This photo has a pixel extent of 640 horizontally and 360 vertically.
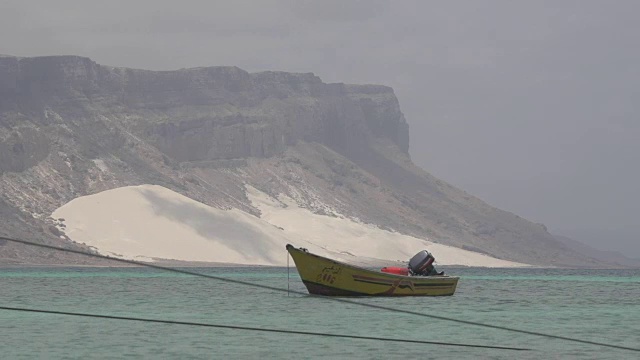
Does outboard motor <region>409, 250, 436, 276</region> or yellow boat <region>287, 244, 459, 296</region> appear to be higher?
outboard motor <region>409, 250, 436, 276</region>

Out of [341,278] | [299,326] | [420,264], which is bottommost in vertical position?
[299,326]

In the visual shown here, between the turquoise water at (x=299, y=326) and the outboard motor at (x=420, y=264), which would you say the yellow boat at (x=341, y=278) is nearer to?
the turquoise water at (x=299, y=326)

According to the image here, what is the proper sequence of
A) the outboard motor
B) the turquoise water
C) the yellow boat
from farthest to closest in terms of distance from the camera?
the outboard motor < the yellow boat < the turquoise water

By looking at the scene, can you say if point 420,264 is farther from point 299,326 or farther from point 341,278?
point 299,326

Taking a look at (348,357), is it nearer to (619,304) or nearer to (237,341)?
(237,341)

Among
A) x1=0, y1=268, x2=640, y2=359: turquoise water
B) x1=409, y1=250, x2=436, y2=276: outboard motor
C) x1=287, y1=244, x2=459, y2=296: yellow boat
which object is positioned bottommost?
x1=0, y1=268, x2=640, y2=359: turquoise water

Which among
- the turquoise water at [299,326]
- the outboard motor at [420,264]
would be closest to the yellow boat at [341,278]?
the turquoise water at [299,326]

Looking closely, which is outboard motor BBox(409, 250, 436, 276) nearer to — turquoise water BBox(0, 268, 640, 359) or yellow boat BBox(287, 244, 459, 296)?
turquoise water BBox(0, 268, 640, 359)

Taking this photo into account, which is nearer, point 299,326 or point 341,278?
point 299,326

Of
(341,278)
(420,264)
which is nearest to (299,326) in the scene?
(341,278)

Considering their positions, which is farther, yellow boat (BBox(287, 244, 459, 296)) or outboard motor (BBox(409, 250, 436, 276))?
outboard motor (BBox(409, 250, 436, 276))

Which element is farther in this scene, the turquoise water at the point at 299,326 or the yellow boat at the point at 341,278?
the yellow boat at the point at 341,278

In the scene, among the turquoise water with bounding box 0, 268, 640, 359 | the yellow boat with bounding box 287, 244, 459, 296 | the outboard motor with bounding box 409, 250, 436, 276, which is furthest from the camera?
the outboard motor with bounding box 409, 250, 436, 276

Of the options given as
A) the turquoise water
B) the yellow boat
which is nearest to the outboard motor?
the turquoise water
